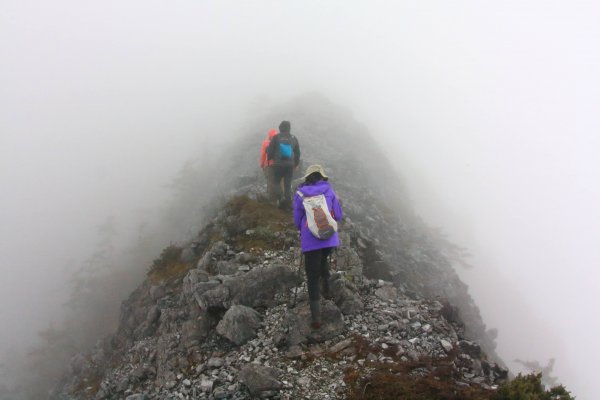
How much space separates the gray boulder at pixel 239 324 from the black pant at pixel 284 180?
6031 mm

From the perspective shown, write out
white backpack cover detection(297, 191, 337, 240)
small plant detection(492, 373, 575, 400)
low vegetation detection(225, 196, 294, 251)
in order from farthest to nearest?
Answer: low vegetation detection(225, 196, 294, 251)
white backpack cover detection(297, 191, 337, 240)
small plant detection(492, 373, 575, 400)

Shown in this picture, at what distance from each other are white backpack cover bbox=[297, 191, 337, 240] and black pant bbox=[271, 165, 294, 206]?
6137 mm

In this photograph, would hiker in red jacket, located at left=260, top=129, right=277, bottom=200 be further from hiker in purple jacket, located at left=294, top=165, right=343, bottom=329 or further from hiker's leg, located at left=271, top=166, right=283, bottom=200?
hiker in purple jacket, located at left=294, top=165, right=343, bottom=329

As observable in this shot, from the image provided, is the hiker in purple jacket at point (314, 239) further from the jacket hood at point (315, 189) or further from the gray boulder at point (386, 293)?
the gray boulder at point (386, 293)

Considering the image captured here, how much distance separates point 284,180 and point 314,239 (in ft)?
23.1

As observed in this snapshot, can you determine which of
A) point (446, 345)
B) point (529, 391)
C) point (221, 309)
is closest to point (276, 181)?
point (221, 309)

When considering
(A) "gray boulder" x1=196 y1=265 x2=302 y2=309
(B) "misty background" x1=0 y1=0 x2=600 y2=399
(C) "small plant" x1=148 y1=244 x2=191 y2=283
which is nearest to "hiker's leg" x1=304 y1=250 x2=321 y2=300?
(A) "gray boulder" x1=196 y1=265 x2=302 y2=309

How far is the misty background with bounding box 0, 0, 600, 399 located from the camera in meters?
47.1

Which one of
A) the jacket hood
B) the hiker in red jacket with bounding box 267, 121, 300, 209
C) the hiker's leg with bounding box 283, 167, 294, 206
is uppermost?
the hiker in red jacket with bounding box 267, 121, 300, 209

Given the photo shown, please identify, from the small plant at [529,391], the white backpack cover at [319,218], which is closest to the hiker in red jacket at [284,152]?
the white backpack cover at [319,218]

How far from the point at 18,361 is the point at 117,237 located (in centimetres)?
1456

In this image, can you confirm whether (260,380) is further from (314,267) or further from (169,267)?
(169,267)

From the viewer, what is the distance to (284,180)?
14805 millimetres

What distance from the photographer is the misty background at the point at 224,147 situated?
155 ft
